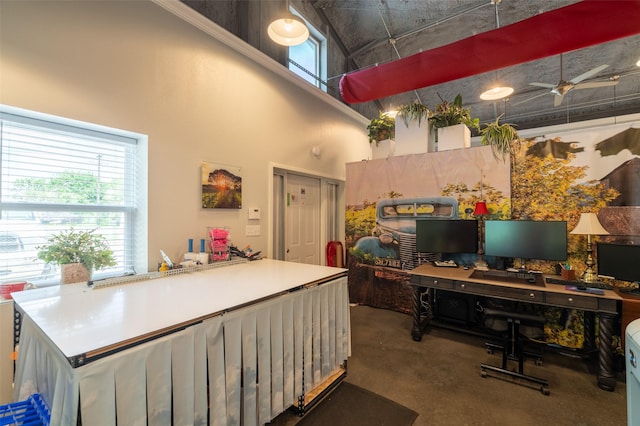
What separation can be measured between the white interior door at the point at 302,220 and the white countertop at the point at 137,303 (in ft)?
6.24

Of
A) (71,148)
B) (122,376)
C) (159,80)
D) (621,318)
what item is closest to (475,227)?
(621,318)

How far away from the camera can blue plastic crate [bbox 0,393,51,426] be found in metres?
Answer: 1.10

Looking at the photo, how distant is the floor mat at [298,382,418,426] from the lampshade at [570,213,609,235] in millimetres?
2312

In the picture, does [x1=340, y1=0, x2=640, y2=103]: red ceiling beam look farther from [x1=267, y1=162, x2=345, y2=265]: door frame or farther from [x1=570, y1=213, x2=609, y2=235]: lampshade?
[x1=570, y1=213, x2=609, y2=235]: lampshade

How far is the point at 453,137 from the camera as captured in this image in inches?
141

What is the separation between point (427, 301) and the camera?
11.3 feet

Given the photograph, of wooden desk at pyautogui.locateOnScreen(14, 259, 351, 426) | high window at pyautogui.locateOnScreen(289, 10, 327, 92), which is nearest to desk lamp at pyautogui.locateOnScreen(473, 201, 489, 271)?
wooden desk at pyautogui.locateOnScreen(14, 259, 351, 426)

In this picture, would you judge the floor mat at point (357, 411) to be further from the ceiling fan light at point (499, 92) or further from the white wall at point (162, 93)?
the ceiling fan light at point (499, 92)

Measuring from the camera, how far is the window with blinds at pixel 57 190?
1826 millimetres

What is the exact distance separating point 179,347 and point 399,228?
10.8 ft

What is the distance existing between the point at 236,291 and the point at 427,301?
267 cm

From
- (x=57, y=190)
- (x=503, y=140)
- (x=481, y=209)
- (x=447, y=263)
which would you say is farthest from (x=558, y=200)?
(x=57, y=190)

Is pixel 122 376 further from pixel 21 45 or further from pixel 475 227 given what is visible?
pixel 475 227

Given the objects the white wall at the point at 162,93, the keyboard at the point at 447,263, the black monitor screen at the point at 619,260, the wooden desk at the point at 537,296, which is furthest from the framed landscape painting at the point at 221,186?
the black monitor screen at the point at 619,260
